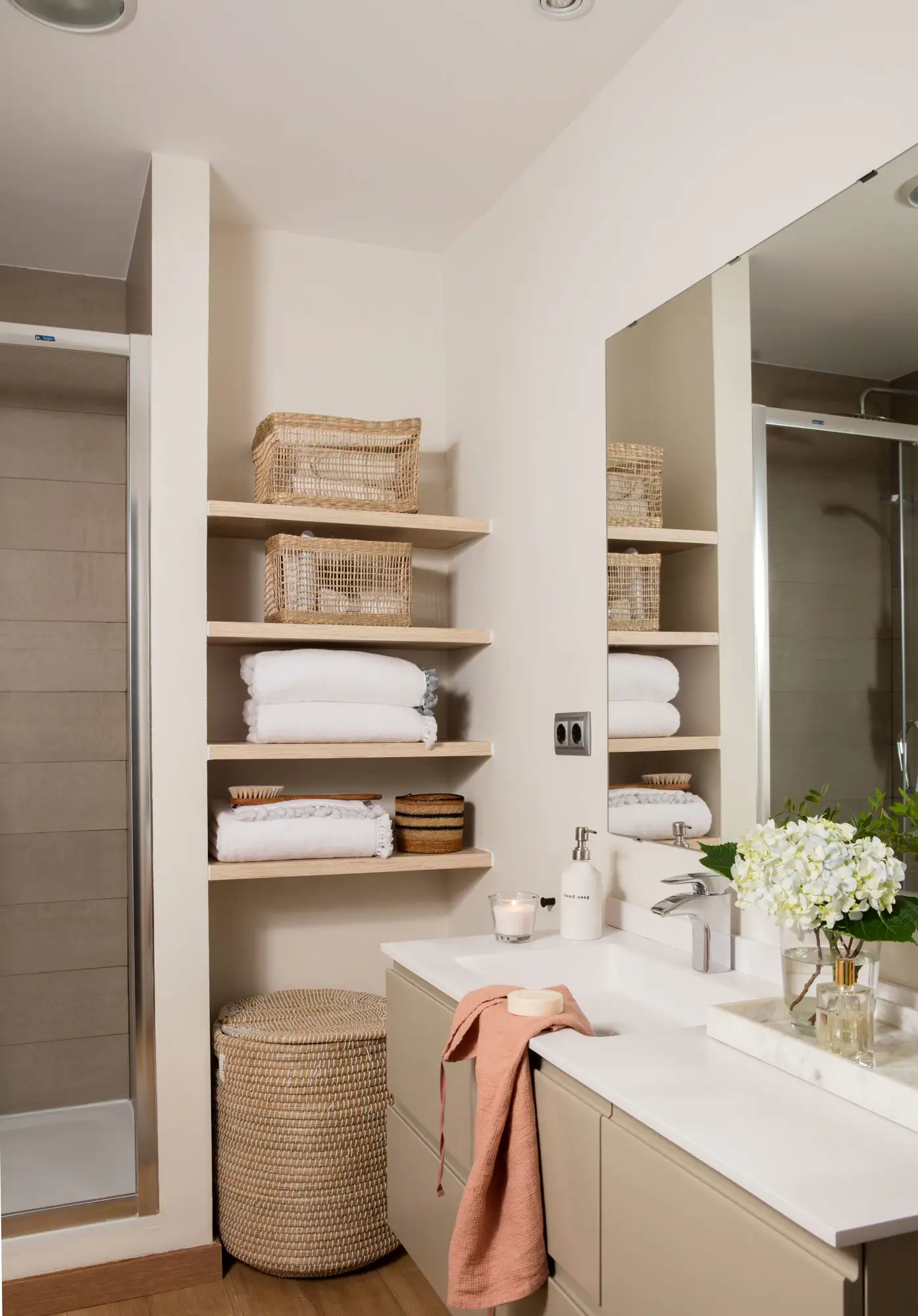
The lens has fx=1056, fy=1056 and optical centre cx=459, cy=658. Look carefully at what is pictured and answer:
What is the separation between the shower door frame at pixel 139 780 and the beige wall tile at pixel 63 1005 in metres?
0.71

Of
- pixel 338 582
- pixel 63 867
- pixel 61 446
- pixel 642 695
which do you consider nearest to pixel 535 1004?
pixel 642 695

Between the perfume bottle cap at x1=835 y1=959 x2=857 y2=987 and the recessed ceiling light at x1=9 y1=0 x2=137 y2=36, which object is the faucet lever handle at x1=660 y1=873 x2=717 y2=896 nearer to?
the perfume bottle cap at x1=835 y1=959 x2=857 y2=987

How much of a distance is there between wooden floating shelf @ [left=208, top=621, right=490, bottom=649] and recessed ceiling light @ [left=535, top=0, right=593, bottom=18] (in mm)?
1347

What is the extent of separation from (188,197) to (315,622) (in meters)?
1.05

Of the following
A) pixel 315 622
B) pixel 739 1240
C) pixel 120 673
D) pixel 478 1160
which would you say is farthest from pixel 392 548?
pixel 739 1240

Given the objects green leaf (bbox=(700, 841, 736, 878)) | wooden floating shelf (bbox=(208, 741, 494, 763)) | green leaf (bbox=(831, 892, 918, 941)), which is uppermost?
wooden floating shelf (bbox=(208, 741, 494, 763))

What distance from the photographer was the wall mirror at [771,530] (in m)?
1.47

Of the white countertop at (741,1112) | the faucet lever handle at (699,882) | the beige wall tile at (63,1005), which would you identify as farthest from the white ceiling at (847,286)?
the beige wall tile at (63,1005)

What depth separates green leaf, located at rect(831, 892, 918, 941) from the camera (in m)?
1.24

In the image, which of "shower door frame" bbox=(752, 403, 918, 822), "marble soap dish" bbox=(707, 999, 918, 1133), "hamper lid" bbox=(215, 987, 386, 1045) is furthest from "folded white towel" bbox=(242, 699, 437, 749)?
"marble soap dish" bbox=(707, 999, 918, 1133)

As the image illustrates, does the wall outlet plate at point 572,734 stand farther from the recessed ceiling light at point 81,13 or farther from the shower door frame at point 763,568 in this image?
the recessed ceiling light at point 81,13

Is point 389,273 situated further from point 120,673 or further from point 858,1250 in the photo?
point 858,1250

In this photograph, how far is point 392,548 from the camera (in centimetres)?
264

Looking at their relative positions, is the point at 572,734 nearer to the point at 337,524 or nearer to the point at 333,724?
the point at 333,724
